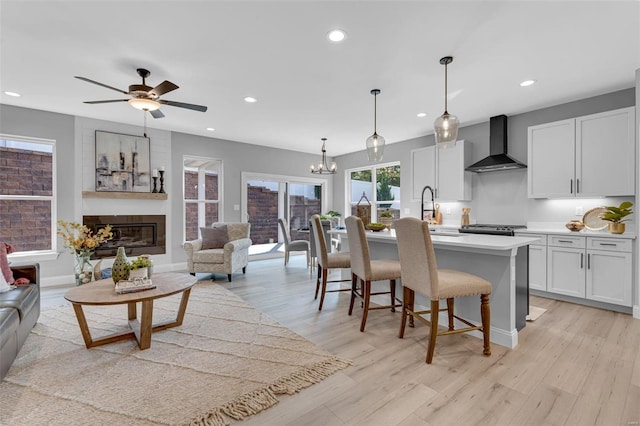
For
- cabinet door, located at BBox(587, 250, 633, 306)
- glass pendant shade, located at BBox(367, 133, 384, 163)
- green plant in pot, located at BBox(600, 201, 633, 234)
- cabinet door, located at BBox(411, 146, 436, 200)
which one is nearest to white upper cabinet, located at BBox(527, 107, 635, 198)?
green plant in pot, located at BBox(600, 201, 633, 234)

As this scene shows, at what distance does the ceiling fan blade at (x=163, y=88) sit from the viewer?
2.62 m

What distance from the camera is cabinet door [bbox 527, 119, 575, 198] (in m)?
3.72

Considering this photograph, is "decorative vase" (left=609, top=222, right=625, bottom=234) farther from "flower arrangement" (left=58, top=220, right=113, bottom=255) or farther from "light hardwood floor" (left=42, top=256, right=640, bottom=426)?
"flower arrangement" (left=58, top=220, right=113, bottom=255)

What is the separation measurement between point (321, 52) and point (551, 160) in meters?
3.41

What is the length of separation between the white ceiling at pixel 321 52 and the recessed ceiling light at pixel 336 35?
0.20 feet

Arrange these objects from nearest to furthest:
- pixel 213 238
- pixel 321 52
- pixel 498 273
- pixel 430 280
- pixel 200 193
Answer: pixel 430 280 → pixel 498 273 → pixel 321 52 → pixel 213 238 → pixel 200 193

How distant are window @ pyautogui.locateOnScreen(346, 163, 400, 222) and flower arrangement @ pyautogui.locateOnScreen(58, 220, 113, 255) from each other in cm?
468

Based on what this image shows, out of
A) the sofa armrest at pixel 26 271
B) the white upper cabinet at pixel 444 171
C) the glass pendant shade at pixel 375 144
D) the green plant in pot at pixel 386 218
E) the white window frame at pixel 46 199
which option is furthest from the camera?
the white upper cabinet at pixel 444 171

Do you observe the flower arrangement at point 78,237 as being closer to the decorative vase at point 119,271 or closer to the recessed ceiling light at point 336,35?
the decorative vase at point 119,271

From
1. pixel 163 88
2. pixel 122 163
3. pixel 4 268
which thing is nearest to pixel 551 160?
pixel 163 88

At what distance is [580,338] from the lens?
2.56 m

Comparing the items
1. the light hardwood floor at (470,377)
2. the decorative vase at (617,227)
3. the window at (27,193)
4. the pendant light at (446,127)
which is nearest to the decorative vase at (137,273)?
the light hardwood floor at (470,377)

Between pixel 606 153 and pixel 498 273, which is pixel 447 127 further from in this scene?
pixel 606 153

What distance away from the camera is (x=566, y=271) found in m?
3.53
